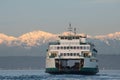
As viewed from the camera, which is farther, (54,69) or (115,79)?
(54,69)

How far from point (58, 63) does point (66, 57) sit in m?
2.40

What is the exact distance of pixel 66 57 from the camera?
655ft

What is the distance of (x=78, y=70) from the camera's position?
198000 mm

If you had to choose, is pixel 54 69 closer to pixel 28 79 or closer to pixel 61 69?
pixel 61 69

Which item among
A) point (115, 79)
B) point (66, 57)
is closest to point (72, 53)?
point (66, 57)

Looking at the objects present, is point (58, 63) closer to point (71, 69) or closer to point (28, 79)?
point (71, 69)

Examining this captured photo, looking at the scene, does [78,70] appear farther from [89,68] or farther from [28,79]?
[28,79]

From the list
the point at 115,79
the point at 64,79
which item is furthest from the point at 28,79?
the point at 115,79

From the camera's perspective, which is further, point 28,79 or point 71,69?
point 71,69

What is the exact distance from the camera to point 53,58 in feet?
655

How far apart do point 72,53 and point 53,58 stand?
186 inches

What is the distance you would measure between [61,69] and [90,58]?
7488 mm

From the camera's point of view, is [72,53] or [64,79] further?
[72,53]

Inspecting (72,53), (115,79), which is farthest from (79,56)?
(115,79)
